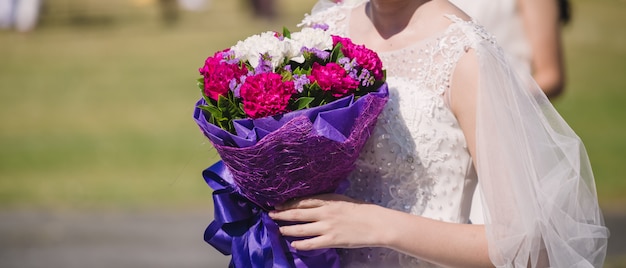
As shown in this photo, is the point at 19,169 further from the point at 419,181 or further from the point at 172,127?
the point at 419,181

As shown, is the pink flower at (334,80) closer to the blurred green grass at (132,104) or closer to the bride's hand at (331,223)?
the bride's hand at (331,223)

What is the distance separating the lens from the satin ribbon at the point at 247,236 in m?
2.58

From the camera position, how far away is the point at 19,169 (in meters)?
9.71

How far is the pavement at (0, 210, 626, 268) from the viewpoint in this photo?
6836mm

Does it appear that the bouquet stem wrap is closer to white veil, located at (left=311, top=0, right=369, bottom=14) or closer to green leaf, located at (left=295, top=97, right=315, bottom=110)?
green leaf, located at (left=295, top=97, right=315, bottom=110)

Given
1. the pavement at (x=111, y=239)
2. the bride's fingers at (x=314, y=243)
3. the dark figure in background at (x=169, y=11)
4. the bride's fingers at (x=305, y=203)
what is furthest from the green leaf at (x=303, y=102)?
the dark figure in background at (x=169, y=11)

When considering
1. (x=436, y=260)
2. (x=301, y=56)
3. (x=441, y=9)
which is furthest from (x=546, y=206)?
(x=301, y=56)

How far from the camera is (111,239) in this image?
288 inches

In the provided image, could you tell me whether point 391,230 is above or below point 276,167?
below

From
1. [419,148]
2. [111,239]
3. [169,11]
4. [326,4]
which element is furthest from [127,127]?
[169,11]

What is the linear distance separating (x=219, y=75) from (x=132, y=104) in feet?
38.5

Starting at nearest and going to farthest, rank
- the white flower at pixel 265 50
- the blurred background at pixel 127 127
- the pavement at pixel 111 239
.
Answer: the white flower at pixel 265 50 → the pavement at pixel 111 239 → the blurred background at pixel 127 127

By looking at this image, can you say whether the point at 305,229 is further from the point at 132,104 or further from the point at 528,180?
the point at 132,104

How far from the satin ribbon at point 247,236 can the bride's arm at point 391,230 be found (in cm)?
6
